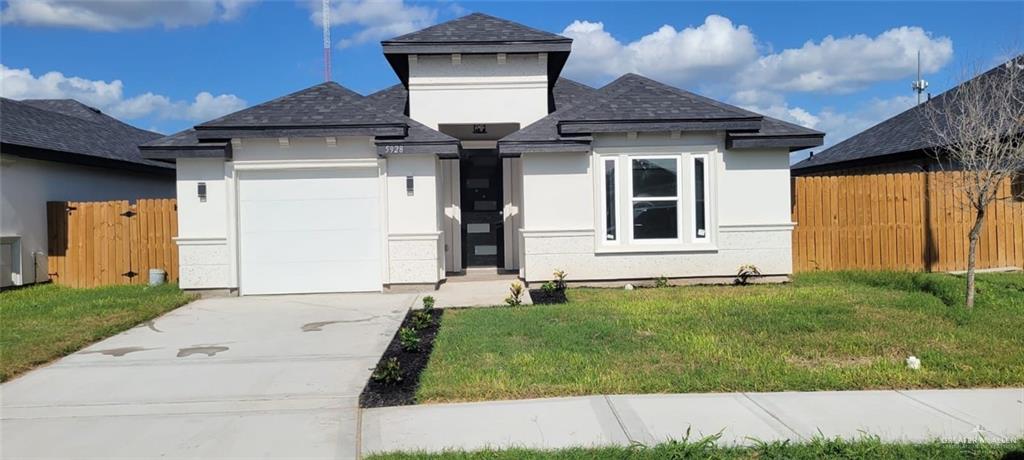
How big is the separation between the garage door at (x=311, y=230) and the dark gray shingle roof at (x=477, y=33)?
10.9 ft

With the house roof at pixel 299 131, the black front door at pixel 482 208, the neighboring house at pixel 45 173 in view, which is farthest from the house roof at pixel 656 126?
the neighboring house at pixel 45 173

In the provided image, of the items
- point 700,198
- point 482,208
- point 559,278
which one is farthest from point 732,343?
point 482,208

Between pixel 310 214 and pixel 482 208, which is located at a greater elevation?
pixel 482 208

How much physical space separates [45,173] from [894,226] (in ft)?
56.6

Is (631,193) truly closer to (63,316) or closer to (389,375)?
(389,375)

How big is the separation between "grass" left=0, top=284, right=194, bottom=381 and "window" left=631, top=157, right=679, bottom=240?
7.92m

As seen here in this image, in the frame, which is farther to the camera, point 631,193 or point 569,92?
point 569,92

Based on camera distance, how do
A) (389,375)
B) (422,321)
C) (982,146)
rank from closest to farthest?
(389,375)
(422,321)
(982,146)

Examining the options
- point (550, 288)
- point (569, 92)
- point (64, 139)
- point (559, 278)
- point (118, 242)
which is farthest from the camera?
point (569, 92)

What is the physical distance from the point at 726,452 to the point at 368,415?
2.69 meters

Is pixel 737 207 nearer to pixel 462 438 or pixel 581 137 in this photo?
pixel 581 137

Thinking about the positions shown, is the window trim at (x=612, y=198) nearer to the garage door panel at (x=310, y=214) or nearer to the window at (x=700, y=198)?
the window at (x=700, y=198)

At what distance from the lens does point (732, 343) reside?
24.3 ft

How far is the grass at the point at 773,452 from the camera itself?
173 inches
